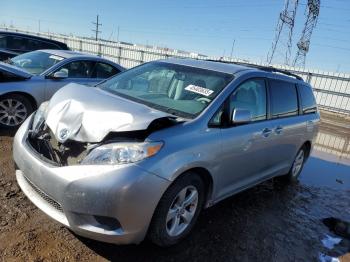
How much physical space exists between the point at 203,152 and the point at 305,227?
6.63ft

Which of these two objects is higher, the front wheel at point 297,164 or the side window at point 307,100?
the side window at point 307,100

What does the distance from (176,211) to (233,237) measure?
A: 2.89 feet

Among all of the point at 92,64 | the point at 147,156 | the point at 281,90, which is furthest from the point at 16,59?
the point at 147,156

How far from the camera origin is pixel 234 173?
13.1 ft

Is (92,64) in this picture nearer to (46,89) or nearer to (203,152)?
(46,89)

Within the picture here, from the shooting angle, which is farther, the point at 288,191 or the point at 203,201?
the point at 288,191

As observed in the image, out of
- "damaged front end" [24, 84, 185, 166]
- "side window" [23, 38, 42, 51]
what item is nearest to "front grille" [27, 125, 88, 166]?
"damaged front end" [24, 84, 185, 166]

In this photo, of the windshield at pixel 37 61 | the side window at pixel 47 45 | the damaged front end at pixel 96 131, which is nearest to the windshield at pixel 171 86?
the damaged front end at pixel 96 131

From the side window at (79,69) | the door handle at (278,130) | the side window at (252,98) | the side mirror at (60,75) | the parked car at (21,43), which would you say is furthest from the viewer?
the parked car at (21,43)

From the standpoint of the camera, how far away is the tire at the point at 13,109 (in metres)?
6.31

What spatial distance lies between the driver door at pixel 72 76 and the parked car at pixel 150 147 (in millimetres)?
2591

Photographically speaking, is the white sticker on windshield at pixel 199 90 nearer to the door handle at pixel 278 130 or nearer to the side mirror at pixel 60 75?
the door handle at pixel 278 130

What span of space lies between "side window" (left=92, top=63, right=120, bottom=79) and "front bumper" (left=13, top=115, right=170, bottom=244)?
16.9 feet

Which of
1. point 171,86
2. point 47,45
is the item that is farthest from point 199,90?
point 47,45
